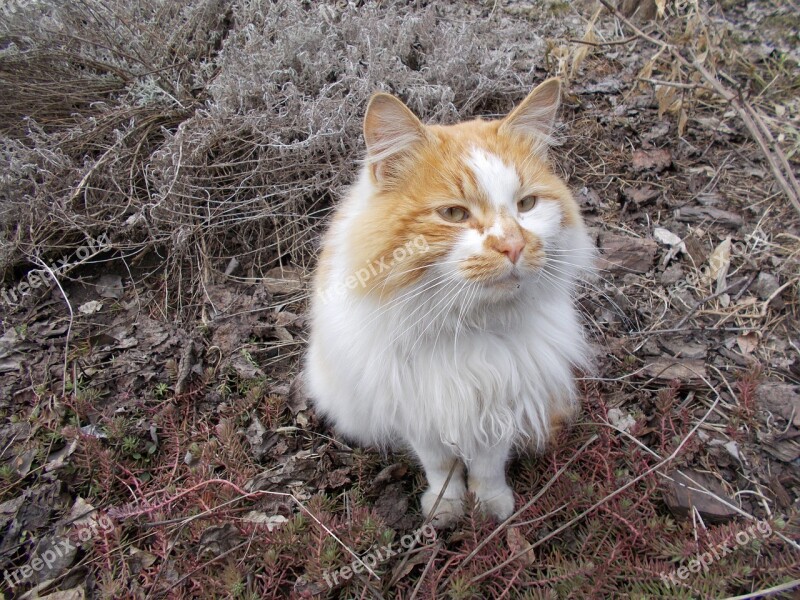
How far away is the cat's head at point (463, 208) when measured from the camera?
143 centimetres

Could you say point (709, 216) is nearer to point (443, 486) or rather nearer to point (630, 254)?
point (630, 254)

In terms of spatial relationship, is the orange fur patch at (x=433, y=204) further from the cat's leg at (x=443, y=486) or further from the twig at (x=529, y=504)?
the twig at (x=529, y=504)

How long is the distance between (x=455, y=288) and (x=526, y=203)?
0.39 m

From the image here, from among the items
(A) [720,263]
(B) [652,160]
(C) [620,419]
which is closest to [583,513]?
(C) [620,419]

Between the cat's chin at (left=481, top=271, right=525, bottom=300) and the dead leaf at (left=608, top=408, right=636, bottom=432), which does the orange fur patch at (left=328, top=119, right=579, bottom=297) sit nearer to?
the cat's chin at (left=481, top=271, right=525, bottom=300)

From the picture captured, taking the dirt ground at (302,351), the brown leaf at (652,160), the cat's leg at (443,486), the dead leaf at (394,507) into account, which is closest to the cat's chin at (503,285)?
the cat's leg at (443,486)

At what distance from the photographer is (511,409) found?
5.90 ft

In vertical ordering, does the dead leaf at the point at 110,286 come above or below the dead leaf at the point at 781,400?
above

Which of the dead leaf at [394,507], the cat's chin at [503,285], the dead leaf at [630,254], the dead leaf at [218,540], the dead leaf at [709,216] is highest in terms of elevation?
the cat's chin at [503,285]

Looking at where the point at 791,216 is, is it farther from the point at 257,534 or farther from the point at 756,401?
the point at 257,534

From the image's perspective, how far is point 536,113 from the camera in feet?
5.60

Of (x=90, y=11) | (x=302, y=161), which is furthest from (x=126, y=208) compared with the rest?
(x=90, y=11)

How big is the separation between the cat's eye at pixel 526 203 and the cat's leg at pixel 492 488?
98 cm

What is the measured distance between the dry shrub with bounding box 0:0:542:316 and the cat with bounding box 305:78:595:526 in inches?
54.5
